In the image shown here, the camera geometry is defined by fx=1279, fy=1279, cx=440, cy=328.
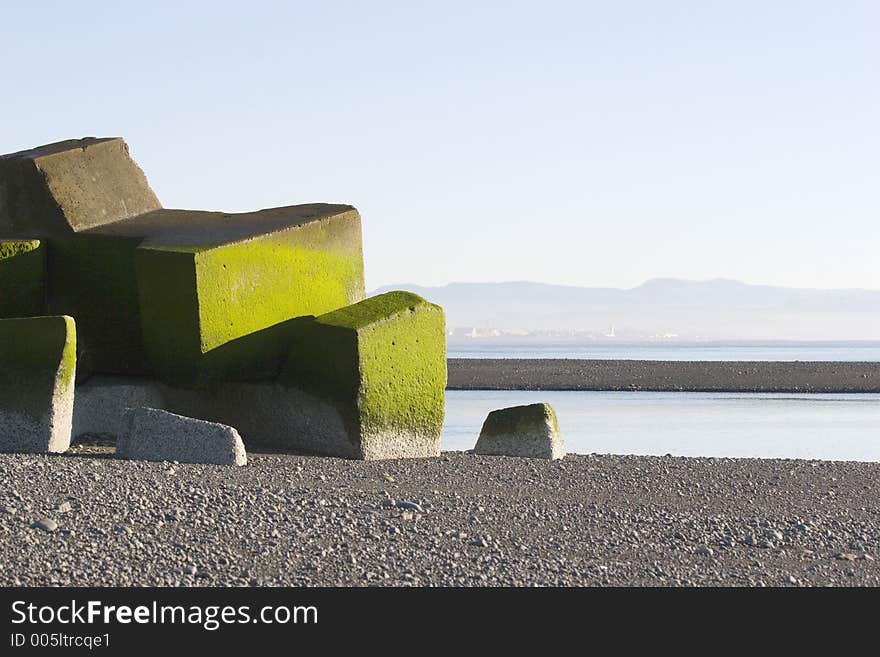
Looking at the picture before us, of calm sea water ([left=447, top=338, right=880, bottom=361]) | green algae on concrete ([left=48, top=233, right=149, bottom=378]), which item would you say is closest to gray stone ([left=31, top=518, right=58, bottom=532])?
green algae on concrete ([left=48, top=233, right=149, bottom=378])

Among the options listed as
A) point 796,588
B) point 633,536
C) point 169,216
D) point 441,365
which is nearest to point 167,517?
point 633,536

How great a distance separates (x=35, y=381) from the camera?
37.6ft

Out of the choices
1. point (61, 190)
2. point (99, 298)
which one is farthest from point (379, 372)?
point (61, 190)

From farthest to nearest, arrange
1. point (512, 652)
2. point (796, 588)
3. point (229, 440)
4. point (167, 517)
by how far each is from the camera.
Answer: point (229, 440), point (167, 517), point (796, 588), point (512, 652)

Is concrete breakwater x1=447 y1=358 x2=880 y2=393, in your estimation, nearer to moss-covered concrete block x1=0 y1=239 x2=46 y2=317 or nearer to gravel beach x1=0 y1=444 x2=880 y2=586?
moss-covered concrete block x1=0 y1=239 x2=46 y2=317

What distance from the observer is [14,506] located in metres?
8.52

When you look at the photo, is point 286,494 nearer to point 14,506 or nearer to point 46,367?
point 14,506

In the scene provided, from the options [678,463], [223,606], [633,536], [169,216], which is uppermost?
[169,216]

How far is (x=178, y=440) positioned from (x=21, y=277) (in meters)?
2.91

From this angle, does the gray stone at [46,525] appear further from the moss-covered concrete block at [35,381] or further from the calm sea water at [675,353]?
the calm sea water at [675,353]

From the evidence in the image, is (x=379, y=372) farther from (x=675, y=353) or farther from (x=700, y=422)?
(x=675, y=353)

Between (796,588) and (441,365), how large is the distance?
6.08 meters

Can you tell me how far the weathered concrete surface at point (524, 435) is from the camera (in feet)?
44.8

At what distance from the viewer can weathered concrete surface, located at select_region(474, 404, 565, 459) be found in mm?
13648
